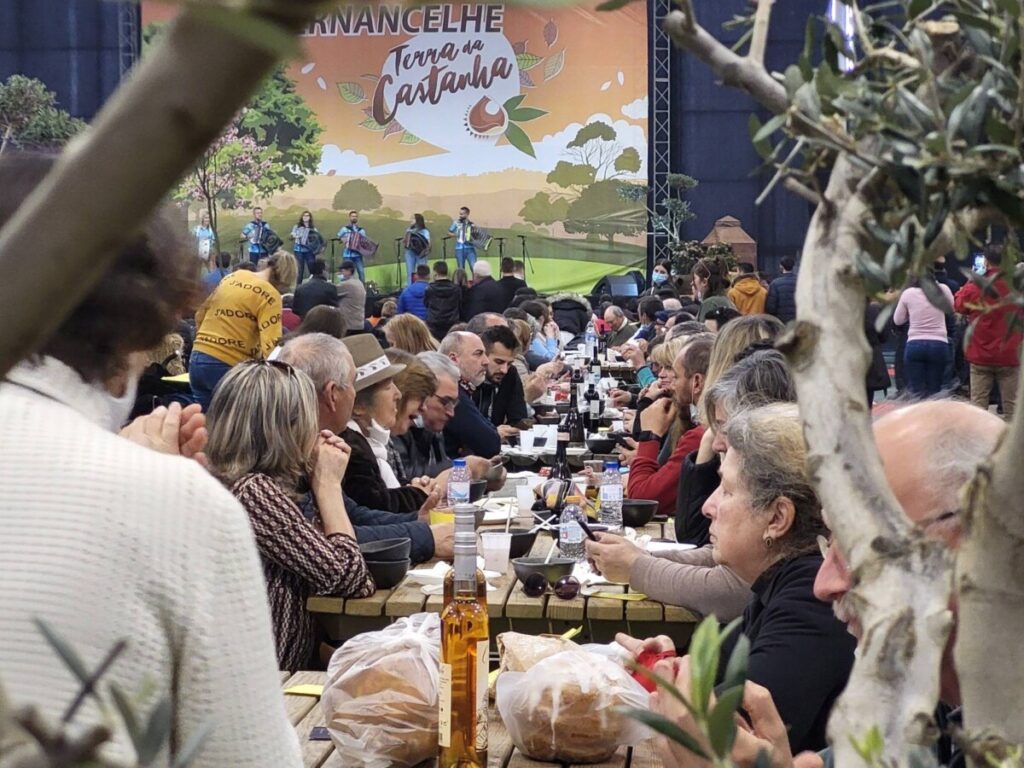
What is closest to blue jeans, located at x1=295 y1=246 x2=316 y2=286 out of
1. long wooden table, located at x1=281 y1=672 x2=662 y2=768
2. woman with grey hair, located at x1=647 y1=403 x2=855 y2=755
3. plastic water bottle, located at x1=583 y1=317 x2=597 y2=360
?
plastic water bottle, located at x1=583 y1=317 x2=597 y2=360

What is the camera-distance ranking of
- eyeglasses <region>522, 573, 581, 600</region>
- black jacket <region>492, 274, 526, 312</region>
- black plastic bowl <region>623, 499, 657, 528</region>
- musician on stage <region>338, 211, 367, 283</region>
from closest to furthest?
eyeglasses <region>522, 573, 581, 600</region>
black plastic bowl <region>623, 499, 657, 528</region>
black jacket <region>492, 274, 526, 312</region>
musician on stage <region>338, 211, 367, 283</region>

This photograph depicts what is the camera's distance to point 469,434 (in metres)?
5.29

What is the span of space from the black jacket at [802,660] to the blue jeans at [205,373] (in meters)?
4.48

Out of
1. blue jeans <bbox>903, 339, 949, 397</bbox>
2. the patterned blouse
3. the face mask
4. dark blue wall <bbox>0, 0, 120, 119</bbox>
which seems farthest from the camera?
dark blue wall <bbox>0, 0, 120, 119</bbox>

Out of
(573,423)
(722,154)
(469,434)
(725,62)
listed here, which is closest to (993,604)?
(725,62)

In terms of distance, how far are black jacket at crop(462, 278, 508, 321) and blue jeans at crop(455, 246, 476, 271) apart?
8.18 meters

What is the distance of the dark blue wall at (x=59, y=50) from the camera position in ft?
66.0

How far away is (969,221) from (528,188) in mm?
19525

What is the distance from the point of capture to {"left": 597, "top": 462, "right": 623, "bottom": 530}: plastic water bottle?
144 inches

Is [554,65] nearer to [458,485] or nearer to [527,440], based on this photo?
[527,440]

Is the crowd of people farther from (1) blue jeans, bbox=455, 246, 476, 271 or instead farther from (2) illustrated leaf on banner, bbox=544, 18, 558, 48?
(2) illustrated leaf on banner, bbox=544, 18, 558, 48

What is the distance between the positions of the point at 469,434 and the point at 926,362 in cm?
502

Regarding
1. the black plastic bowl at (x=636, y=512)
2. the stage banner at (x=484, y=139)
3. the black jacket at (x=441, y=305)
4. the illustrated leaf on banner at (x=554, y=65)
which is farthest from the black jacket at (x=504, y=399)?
the illustrated leaf on banner at (x=554, y=65)

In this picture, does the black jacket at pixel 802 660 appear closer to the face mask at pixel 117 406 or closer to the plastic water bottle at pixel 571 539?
the face mask at pixel 117 406
